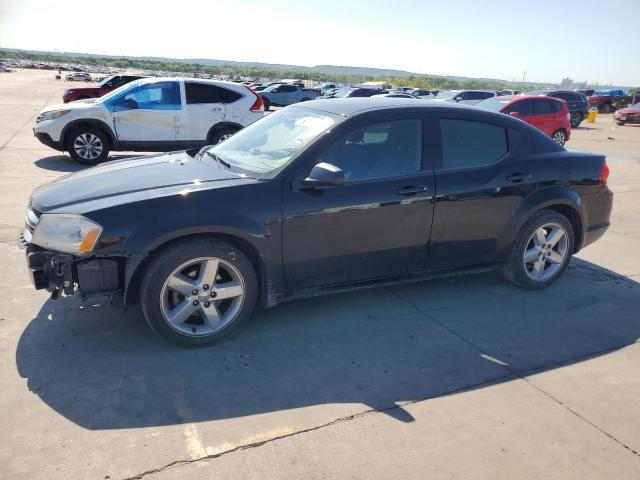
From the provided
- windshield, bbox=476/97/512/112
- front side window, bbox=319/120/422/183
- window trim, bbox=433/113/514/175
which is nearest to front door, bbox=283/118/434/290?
front side window, bbox=319/120/422/183

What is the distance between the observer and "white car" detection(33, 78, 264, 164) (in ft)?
31.7

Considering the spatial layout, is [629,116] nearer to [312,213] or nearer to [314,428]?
[312,213]

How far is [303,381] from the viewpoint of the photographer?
319 cm

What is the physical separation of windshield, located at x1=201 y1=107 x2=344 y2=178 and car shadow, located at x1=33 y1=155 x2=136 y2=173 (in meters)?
5.85

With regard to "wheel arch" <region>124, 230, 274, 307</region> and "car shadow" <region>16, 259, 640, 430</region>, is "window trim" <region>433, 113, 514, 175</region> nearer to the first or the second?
"car shadow" <region>16, 259, 640, 430</region>

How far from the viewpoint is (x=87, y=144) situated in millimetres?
9812

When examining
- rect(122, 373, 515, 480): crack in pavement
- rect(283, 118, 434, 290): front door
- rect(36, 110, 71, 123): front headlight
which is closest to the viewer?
rect(122, 373, 515, 480): crack in pavement

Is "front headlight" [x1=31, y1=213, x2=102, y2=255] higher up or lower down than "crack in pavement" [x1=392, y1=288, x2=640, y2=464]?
higher up

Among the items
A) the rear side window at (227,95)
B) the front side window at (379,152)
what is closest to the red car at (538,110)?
the rear side window at (227,95)

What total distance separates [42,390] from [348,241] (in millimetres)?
2167

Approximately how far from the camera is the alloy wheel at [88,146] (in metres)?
9.76

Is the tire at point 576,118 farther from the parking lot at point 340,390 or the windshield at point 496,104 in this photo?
the parking lot at point 340,390

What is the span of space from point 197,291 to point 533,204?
2.93m

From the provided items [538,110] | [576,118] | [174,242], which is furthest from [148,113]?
[576,118]
